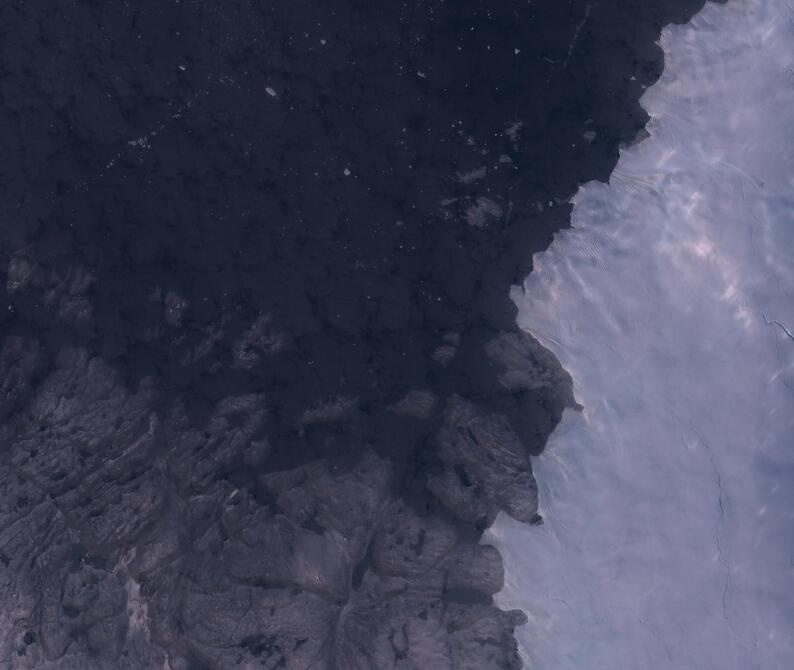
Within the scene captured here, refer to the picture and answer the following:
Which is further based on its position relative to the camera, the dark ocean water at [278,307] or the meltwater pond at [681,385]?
the meltwater pond at [681,385]

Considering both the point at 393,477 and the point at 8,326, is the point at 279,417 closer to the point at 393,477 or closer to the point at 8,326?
the point at 393,477

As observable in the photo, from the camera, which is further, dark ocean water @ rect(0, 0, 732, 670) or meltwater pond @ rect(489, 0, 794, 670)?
meltwater pond @ rect(489, 0, 794, 670)

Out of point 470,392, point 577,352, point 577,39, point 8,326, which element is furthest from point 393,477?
point 577,39

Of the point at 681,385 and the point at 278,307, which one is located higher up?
the point at 278,307

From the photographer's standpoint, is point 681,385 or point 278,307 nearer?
point 278,307
